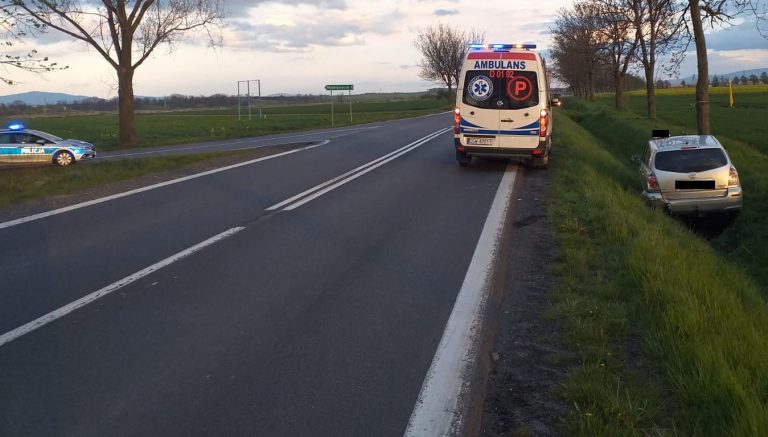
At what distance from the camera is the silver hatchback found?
41.0 feet

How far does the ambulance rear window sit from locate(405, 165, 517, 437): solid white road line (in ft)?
29.4

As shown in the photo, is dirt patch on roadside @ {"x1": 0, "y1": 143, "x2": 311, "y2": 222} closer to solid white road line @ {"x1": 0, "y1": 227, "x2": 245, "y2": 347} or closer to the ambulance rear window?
solid white road line @ {"x1": 0, "y1": 227, "x2": 245, "y2": 347}

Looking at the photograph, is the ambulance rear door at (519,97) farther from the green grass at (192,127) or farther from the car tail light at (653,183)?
the green grass at (192,127)

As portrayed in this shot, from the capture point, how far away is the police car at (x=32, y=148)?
2520cm

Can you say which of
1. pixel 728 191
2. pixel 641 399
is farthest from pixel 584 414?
pixel 728 191

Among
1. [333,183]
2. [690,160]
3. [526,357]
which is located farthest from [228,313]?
[690,160]

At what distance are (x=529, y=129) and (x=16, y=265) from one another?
11548mm

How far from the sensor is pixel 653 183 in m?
13.1

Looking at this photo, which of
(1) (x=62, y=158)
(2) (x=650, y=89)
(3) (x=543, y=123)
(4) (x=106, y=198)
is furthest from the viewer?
(2) (x=650, y=89)

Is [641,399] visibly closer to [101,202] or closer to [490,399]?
[490,399]

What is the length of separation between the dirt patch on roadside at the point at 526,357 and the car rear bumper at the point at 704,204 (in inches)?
204

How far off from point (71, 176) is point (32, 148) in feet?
38.8

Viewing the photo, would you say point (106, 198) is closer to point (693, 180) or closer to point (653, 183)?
point (653, 183)

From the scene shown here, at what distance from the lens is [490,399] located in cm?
445
